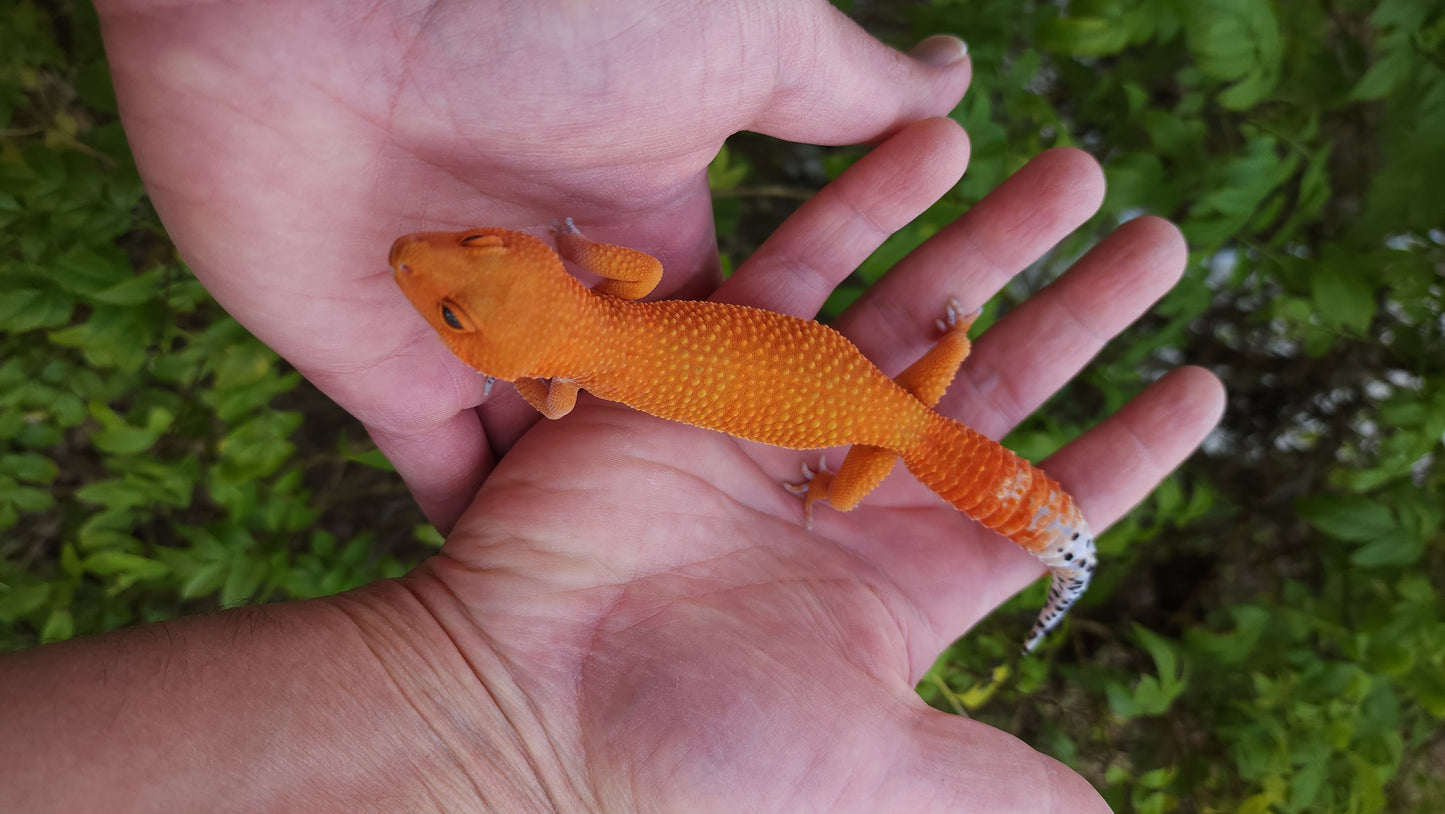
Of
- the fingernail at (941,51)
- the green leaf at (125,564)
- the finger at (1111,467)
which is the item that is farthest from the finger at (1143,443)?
the green leaf at (125,564)

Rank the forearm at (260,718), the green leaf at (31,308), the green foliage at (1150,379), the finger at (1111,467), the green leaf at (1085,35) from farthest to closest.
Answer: the finger at (1111,467) → the green foliage at (1150,379) → the green leaf at (1085,35) → the green leaf at (31,308) → the forearm at (260,718)

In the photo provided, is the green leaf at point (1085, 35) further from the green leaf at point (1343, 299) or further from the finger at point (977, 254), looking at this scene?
the green leaf at point (1343, 299)

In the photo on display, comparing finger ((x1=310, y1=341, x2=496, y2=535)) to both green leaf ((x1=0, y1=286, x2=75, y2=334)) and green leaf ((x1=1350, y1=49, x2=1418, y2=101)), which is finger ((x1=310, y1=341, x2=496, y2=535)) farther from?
green leaf ((x1=1350, y1=49, x2=1418, y2=101))

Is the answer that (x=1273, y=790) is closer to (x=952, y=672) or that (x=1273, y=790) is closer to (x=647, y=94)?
(x=952, y=672)

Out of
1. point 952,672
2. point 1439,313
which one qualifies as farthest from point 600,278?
point 1439,313

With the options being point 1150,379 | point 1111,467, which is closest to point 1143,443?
point 1111,467

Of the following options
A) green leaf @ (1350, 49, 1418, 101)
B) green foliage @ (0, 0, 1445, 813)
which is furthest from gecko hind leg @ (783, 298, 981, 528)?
green leaf @ (1350, 49, 1418, 101)

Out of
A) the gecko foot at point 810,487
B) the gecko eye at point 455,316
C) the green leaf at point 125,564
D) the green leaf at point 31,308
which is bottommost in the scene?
the gecko foot at point 810,487
